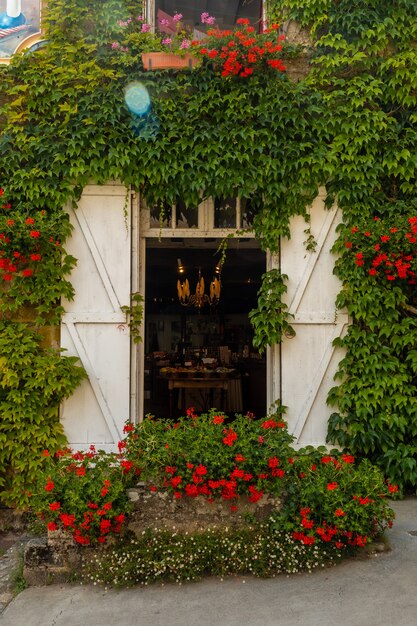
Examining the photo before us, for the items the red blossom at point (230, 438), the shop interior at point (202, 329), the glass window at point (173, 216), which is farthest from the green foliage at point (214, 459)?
the shop interior at point (202, 329)

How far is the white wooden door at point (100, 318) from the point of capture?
537 centimetres

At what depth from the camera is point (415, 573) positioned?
3693mm

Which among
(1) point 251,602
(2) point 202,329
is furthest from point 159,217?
(2) point 202,329

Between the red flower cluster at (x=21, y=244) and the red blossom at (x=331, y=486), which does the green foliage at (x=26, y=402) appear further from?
the red blossom at (x=331, y=486)

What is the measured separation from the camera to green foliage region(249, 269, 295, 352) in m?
5.38

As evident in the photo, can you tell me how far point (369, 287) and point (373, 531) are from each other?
221 cm

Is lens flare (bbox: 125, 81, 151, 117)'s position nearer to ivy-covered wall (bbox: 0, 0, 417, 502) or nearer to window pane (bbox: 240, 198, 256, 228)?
ivy-covered wall (bbox: 0, 0, 417, 502)

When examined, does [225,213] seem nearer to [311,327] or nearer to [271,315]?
[271,315]

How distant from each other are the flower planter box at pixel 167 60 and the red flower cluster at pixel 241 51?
A: 13cm

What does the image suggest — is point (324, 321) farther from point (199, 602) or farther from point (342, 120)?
point (199, 602)

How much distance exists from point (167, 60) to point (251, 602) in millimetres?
4543

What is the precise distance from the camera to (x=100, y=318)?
5469mm

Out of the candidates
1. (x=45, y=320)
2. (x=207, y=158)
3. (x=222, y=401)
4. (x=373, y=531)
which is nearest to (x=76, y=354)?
(x=45, y=320)

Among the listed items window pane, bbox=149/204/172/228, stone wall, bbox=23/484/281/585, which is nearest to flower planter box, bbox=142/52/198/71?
window pane, bbox=149/204/172/228
